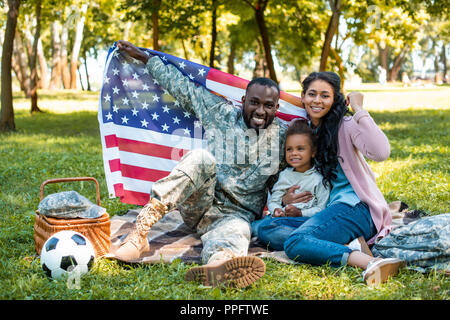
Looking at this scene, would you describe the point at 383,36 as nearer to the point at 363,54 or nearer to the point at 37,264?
the point at 37,264

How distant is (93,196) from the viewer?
592 cm

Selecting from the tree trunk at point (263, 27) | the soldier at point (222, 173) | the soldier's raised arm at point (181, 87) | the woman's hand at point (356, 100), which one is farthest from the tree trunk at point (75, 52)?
the woman's hand at point (356, 100)

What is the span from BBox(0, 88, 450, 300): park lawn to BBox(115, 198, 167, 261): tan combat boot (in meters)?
0.12

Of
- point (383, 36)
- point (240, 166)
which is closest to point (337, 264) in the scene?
point (240, 166)

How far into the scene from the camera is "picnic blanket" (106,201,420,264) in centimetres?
368

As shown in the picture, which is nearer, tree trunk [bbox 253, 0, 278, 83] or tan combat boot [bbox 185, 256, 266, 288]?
tan combat boot [bbox 185, 256, 266, 288]

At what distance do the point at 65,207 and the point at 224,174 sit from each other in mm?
1409

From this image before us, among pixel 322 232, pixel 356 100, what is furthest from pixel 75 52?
pixel 322 232

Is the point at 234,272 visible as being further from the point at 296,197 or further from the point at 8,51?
the point at 8,51

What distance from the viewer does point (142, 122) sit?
16.3 ft

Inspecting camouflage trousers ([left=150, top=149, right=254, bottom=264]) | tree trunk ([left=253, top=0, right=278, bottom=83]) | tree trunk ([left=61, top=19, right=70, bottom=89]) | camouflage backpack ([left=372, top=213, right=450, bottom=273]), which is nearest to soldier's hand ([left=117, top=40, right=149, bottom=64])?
camouflage trousers ([left=150, top=149, right=254, bottom=264])

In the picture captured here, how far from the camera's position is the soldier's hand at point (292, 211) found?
3.94 metres

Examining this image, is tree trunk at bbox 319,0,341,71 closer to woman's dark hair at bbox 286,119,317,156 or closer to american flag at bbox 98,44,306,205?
american flag at bbox 98,44,306,205
